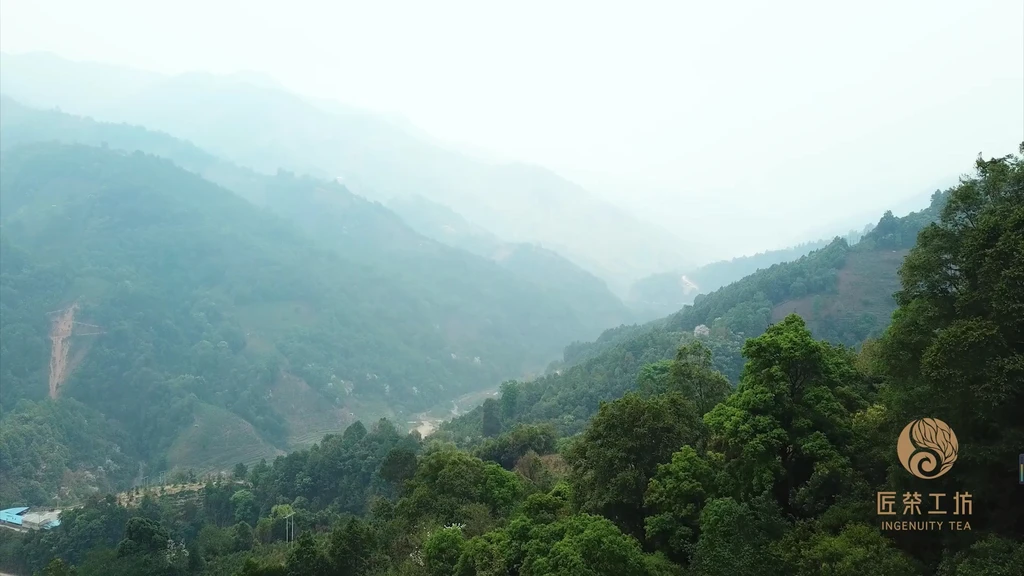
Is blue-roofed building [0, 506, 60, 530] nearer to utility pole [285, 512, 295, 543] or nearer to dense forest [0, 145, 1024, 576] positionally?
utility pole [285, 512, 295, 543]

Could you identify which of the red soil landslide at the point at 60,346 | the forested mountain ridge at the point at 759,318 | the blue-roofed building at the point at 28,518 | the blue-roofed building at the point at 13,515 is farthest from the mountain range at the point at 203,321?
the forested mountain ridge at the point at 759,318

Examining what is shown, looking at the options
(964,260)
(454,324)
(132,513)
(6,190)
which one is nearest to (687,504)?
(964,260)

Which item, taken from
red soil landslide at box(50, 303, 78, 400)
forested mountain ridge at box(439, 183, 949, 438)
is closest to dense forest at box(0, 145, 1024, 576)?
forested mountain ridge at box(439, 183, 949, 438)

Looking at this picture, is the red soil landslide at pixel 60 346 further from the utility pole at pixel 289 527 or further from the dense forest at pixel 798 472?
the dense forest at pixel 798 472

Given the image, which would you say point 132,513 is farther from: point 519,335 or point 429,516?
point 519,335

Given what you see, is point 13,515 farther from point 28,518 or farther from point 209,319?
point 209,319

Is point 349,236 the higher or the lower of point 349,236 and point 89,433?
the higher
